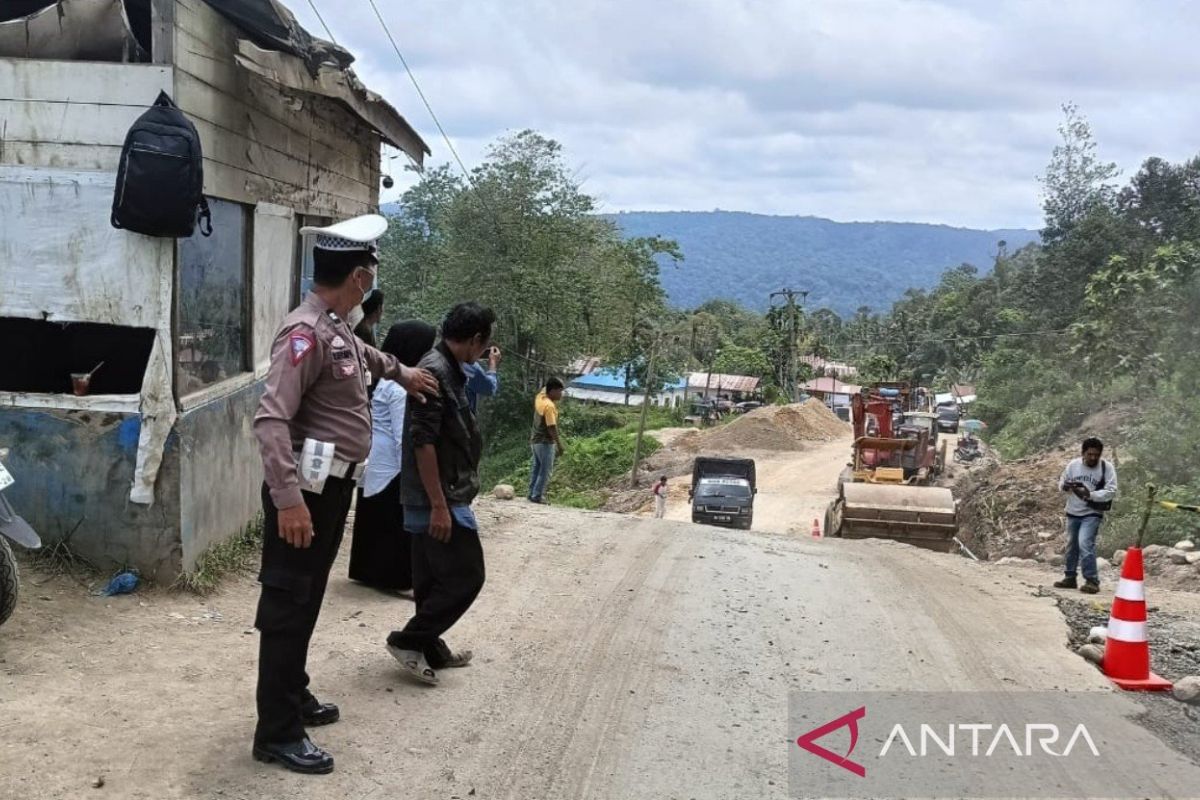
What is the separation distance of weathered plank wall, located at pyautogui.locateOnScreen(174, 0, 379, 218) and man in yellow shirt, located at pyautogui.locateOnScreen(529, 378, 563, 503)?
3442 mm

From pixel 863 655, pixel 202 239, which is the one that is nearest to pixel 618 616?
pixel 863 655

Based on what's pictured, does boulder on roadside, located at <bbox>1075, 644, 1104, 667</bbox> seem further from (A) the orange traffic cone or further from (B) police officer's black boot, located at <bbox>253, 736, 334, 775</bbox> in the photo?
(B) police officer's black boot, located at <bbox>253, 736, 334, 775</bbox>

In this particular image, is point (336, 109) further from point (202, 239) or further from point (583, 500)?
point (583, 500)

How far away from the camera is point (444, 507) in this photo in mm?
4645

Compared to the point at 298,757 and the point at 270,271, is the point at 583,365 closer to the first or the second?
the point at 270,271

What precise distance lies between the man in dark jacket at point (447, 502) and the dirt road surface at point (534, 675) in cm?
36

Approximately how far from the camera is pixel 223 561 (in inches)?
262

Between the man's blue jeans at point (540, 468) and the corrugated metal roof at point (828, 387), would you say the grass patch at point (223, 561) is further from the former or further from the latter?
the corrugated metal roof at point (828, 387)

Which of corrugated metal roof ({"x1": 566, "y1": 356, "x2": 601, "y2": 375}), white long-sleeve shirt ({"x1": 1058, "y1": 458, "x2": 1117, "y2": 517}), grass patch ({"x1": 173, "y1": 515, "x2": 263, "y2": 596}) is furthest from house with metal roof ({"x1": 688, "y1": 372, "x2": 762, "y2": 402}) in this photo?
grass patch ({"x1": 173, "y1": 515, "x2": 263, "y2": 596})

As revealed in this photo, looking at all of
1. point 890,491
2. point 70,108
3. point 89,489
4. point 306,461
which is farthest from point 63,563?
point 890,491

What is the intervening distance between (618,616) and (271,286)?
3.86 m

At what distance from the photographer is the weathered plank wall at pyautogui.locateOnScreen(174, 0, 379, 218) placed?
6.15 m

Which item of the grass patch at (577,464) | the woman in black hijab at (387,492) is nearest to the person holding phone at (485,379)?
the woman in black hijab at (387,492)

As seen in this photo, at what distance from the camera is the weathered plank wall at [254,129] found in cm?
615
